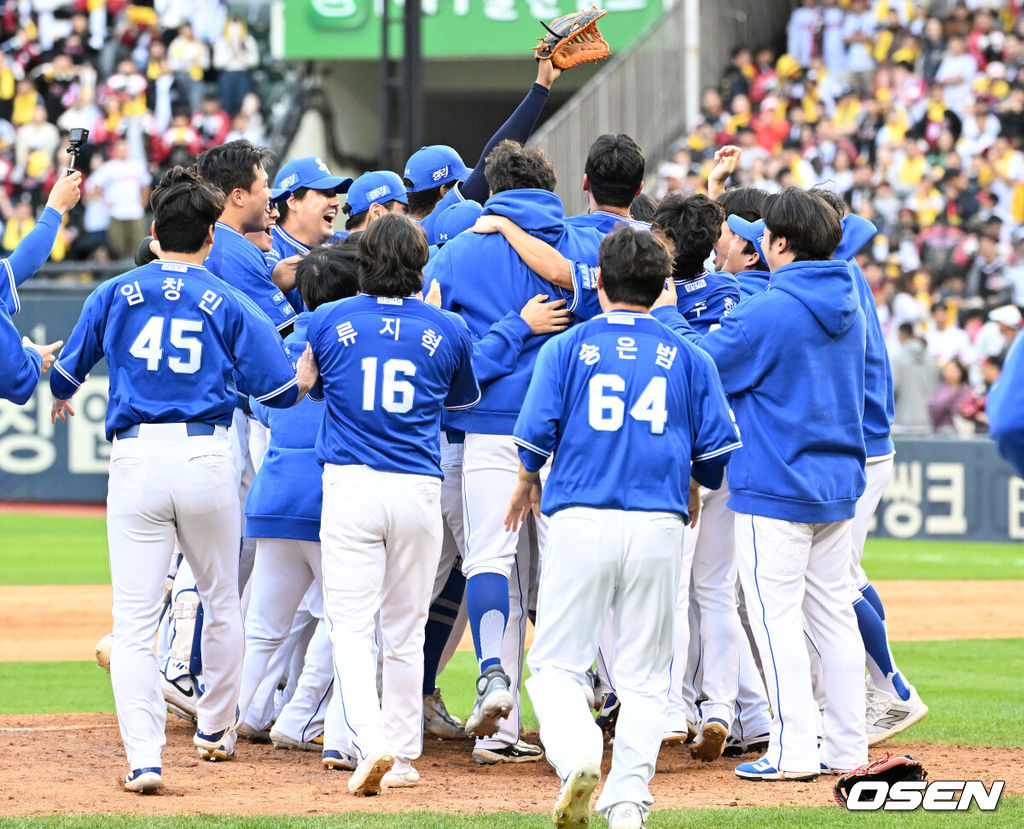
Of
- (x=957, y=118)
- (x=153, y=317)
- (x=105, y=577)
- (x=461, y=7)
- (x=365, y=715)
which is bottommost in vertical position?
(x=105, y=577)

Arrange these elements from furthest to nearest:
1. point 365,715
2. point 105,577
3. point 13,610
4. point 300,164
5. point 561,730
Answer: point 105,577 → point 13,610 → point 300,164 → point 365,715 → point 561,730

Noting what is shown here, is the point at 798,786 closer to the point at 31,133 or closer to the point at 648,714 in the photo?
the point at 648,714

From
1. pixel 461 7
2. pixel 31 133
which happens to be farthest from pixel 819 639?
pixel 31 133

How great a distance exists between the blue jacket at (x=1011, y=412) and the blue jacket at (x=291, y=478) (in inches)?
149

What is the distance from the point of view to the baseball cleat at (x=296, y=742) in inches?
262

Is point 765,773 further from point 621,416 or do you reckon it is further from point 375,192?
point 375,192

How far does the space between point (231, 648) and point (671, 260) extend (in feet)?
7.43

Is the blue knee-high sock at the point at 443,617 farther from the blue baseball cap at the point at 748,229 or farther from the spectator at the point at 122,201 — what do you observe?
the spectator at the point at 122,201

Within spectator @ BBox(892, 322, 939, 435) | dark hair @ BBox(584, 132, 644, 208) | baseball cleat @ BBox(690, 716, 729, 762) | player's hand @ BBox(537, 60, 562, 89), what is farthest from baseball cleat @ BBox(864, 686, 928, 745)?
spectator @ BBox(892, 322, 939, 435)

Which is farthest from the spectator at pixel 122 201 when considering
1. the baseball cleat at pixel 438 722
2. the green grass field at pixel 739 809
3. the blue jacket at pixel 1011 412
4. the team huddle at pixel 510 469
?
the blue jacket at pixel 1011 412

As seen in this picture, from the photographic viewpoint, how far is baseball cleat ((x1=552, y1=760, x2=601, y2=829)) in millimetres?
4750

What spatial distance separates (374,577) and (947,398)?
40.1 ft

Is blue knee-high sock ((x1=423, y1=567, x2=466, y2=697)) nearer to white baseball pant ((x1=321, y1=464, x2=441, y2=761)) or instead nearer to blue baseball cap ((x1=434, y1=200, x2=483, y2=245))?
white baseball pant ((x1=321, y1=464, x2=441, y2=761))

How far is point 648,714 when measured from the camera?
4996 mm
